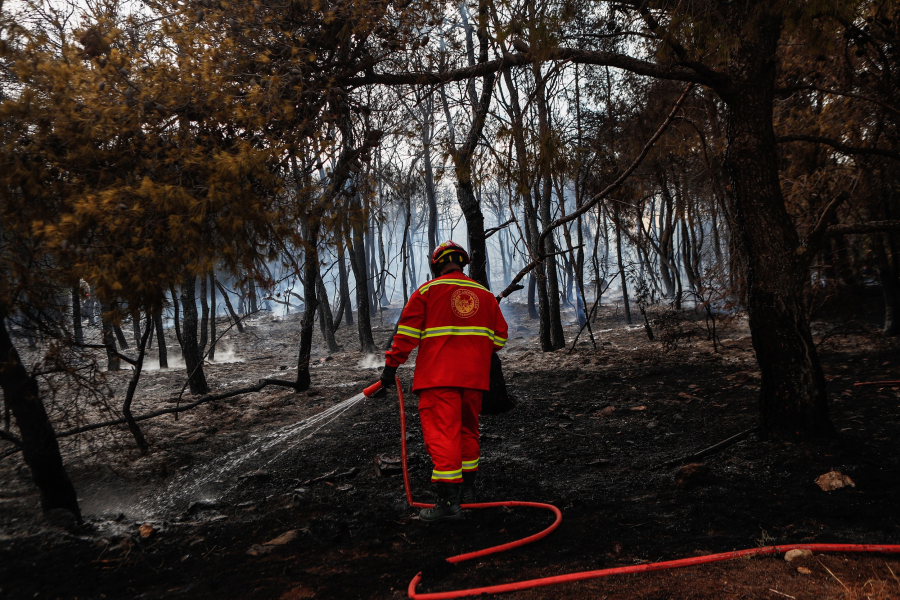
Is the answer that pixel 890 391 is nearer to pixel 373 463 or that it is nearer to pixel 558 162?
pixel 558 162

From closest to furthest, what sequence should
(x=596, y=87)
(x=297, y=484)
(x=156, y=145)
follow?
(x=156, y=145)
(x=297, y=484)
(x=596, y=87)

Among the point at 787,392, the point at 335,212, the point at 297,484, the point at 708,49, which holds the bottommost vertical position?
the point at 297,484

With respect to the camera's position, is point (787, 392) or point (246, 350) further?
point (246, 350)

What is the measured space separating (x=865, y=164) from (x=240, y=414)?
9.19 meters

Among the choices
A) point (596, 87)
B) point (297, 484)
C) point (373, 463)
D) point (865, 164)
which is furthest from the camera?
point (596, 87)

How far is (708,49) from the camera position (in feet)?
12.7

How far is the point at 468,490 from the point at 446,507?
0.30 m

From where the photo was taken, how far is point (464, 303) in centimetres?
369

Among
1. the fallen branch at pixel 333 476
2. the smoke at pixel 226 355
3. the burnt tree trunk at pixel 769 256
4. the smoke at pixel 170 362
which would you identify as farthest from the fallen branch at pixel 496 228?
the smoke at pixel 226 355

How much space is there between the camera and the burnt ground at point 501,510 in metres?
2.73

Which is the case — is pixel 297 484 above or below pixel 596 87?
below

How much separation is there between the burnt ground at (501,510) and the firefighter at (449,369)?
33 centimetres

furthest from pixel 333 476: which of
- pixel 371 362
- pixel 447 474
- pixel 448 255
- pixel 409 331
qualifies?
pixel 371 362

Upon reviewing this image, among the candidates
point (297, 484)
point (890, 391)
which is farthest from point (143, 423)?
point (890, 391)
